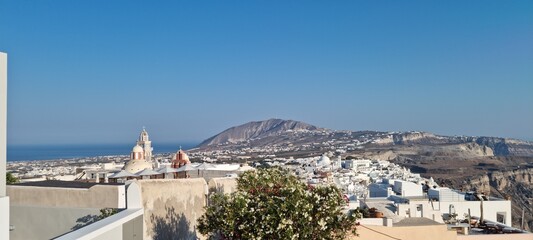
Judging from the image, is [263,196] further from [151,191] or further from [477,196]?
[477,196]

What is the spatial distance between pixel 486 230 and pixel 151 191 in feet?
36.8

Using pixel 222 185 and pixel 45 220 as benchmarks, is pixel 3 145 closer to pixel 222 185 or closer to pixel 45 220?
pixel 45 220

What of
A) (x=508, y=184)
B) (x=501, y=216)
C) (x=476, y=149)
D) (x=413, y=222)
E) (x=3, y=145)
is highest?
(x=3, y=145)

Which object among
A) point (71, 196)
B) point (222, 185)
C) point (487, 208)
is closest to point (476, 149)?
point (487, 208)

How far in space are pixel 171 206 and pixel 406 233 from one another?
5.82m

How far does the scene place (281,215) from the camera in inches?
343

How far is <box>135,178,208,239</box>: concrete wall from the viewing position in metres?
9.89

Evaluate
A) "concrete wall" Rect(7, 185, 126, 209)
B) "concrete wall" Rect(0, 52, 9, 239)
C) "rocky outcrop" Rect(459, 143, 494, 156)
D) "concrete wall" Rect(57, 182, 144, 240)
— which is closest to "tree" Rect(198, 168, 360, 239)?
"concrete wall" Rect(57, 182, 144, 240)

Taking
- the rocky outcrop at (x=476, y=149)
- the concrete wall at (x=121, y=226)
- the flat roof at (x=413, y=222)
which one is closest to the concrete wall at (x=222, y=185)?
the flat roof at (x=413, y=222)

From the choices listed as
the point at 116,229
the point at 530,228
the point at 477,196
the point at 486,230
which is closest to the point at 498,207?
the point at 477,196

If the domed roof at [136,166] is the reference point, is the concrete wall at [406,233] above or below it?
below

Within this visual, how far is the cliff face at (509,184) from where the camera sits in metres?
82.1

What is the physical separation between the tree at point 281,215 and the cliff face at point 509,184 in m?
76.5

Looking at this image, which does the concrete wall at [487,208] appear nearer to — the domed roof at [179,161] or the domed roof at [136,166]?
the domed roof at [179,161]
